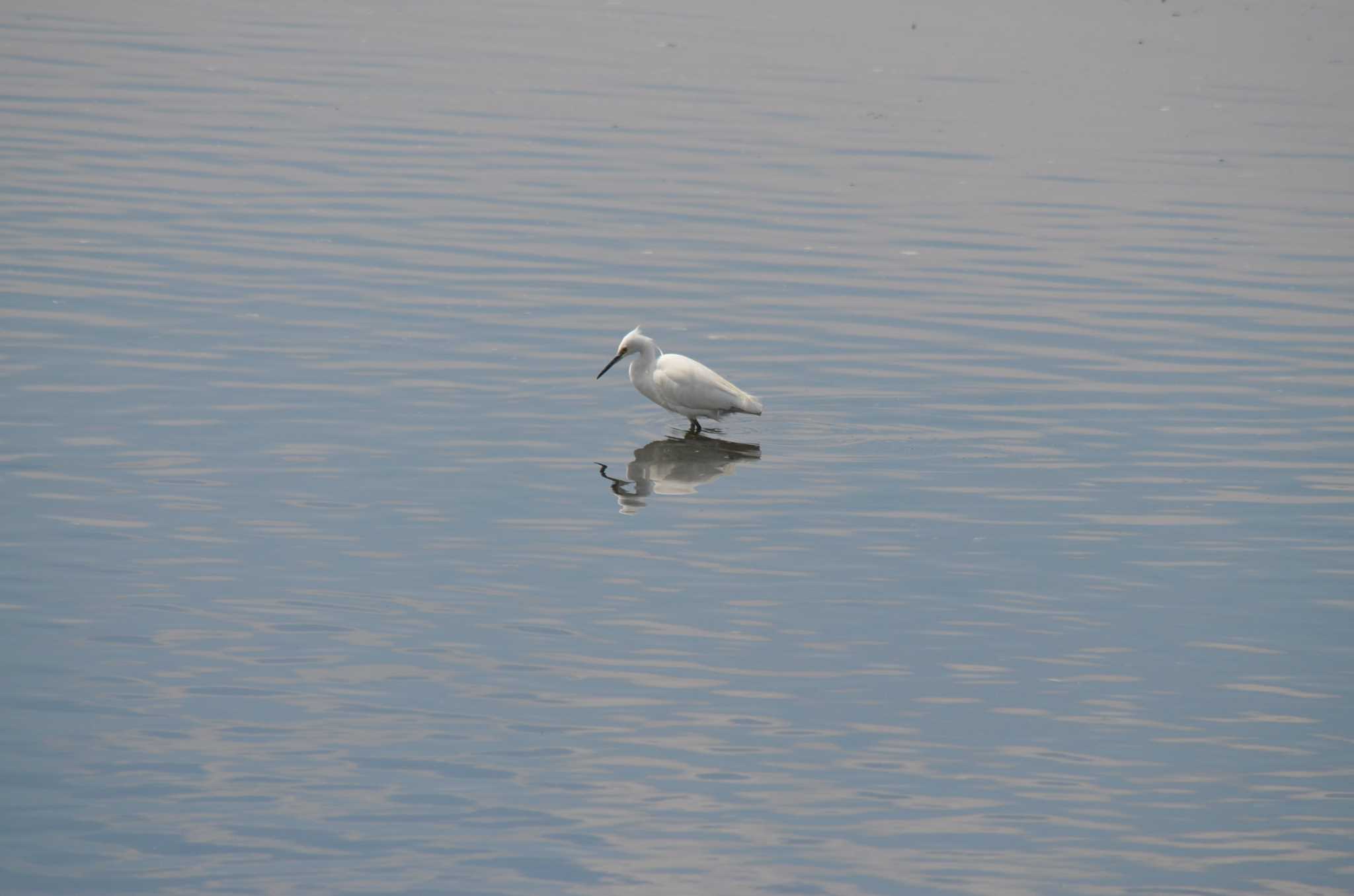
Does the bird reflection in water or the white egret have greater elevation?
the white egret

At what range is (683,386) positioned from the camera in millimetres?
17562

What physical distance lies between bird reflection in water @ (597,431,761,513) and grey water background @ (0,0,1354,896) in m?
0.07

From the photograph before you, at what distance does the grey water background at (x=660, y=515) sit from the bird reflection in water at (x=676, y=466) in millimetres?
69

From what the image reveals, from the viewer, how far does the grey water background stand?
9922 millimetres

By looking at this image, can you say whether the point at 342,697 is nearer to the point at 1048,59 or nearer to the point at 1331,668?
the point at 1331,668

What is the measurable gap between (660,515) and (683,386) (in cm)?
275

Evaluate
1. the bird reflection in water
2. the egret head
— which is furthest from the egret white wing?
the egret head

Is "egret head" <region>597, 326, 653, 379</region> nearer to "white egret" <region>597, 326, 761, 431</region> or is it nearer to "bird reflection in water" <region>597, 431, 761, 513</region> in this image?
"white egret" <region>597, 326, 761, 431</region>

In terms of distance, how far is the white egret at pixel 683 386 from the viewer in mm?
17516

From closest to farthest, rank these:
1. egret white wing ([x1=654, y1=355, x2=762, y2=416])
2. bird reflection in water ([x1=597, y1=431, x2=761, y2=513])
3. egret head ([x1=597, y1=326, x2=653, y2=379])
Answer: bird reflection in water ([x1=597, y1=431, x2=761, y2=513])
egret white wing ([x1=654, y1=355, x2=762, y2=416])
egret head ([x1=597, y1=326, x2=653, y2=379])

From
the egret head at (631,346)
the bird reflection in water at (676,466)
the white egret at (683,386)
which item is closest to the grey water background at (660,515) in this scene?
the bird reflection in water at (676,466)

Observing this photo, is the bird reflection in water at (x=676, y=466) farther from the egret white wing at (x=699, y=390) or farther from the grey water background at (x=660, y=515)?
the egret white wing at (x=699, y=390)

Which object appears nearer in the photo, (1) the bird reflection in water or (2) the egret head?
(1) the bird reflection in water

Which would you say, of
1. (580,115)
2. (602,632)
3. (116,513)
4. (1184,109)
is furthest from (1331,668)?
(1184,109)
